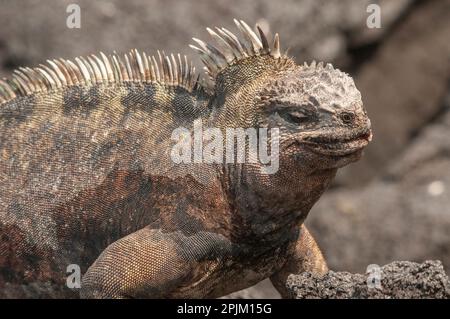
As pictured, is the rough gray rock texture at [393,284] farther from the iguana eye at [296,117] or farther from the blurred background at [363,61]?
Result: the blurred background at [363,61]

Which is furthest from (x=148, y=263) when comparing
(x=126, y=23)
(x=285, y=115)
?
(x=126, y=23)

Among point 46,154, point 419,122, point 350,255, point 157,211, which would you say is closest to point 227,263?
point 157,211

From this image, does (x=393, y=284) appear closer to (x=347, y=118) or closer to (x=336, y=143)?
(x=336, y=143)

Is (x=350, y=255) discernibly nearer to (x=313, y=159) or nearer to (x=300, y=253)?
(x=300, y=253)

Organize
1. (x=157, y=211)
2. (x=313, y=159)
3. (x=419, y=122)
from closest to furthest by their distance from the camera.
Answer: (x=313, y=159), (x=157, y=211), (x=419, y=122)

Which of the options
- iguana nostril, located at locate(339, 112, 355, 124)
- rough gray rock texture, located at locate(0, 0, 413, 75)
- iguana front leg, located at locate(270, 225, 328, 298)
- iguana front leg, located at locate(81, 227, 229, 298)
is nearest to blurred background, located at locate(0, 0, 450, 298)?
rough gray rock texture, located at locate(0, 0, 413, 75)

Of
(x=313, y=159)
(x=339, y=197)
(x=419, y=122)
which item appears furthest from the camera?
(x=419, y=122)

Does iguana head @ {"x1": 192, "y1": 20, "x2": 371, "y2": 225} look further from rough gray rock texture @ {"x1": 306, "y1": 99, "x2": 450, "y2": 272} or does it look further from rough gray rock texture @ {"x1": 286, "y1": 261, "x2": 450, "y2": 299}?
rough gray rock texture @ {"x1": 306, "y1": 99, "x2": 450, "y2": 272}

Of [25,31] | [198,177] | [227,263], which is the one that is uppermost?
[25,31]

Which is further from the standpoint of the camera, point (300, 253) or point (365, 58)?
point (365, 58)
